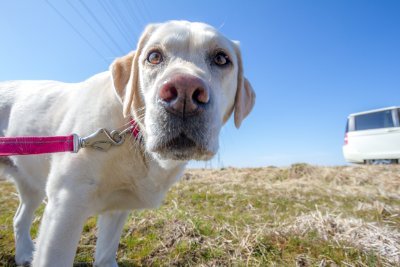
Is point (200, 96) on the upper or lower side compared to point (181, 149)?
upper

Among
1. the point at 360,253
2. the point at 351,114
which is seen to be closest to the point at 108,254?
the point at 360,253

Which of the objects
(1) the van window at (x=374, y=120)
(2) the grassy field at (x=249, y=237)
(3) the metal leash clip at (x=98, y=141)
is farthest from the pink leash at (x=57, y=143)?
(1) the van window at (x=374, y=120)

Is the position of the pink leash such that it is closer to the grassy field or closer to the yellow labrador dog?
the yellow labrador dog

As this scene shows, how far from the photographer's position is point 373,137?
13594mm

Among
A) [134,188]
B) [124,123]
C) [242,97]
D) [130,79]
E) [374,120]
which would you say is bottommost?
[134,188]

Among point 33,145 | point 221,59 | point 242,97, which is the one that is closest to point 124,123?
point 33,145

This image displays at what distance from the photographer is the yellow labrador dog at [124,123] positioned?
1.69m

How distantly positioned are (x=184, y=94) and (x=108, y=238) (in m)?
1.80

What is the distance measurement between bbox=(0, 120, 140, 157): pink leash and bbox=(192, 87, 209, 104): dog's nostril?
0.71 metres

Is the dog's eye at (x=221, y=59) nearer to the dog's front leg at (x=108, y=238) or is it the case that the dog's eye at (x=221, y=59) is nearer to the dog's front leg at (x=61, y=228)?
the dog's front leg at (x=61, y=228)

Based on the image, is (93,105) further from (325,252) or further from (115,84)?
(325,252)

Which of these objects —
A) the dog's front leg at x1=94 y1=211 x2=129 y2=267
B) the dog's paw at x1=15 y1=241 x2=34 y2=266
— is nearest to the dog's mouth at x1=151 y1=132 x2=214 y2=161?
the dog's front leg at x1=94 y1=211 x2=129 y2=267

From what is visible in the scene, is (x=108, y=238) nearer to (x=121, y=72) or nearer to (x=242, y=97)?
(x=121, y=72)

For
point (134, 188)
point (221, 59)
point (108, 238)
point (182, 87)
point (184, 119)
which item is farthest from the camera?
point (108, 238)
